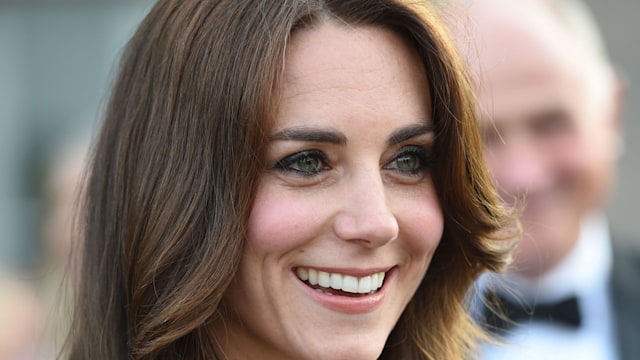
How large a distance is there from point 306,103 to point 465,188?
442 millimetres

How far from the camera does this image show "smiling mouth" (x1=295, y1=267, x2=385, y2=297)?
2268 millimetres

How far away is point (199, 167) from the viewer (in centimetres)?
227

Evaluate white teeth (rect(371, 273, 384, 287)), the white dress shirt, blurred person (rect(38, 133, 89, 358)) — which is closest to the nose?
white teeth (rect(371, 273, 384, 287))

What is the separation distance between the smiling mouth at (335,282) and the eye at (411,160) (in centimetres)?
23

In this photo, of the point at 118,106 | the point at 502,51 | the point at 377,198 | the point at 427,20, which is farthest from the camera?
the point at 502,51

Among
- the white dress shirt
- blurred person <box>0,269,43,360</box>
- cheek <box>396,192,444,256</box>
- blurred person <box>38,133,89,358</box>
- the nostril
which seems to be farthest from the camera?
blurred person <box>0,269,43,360</box>

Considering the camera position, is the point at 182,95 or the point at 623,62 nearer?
the point at 182,95

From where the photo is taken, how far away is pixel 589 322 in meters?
4.22

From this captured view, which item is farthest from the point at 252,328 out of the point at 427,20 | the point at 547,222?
the point at 547,222

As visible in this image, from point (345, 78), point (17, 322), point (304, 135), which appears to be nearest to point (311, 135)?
point (304, 135)

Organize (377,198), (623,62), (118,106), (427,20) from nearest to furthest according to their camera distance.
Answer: (377,198) < (427,20) < (118,106) < (623,62)

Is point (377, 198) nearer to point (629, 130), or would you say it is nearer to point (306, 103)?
point (306, 103)

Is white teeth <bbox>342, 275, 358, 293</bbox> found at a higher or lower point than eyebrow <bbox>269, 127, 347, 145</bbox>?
lower

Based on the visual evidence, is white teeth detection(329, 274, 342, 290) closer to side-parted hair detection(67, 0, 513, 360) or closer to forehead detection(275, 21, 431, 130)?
side-parted hair detection(67, 0, 513, 360)
